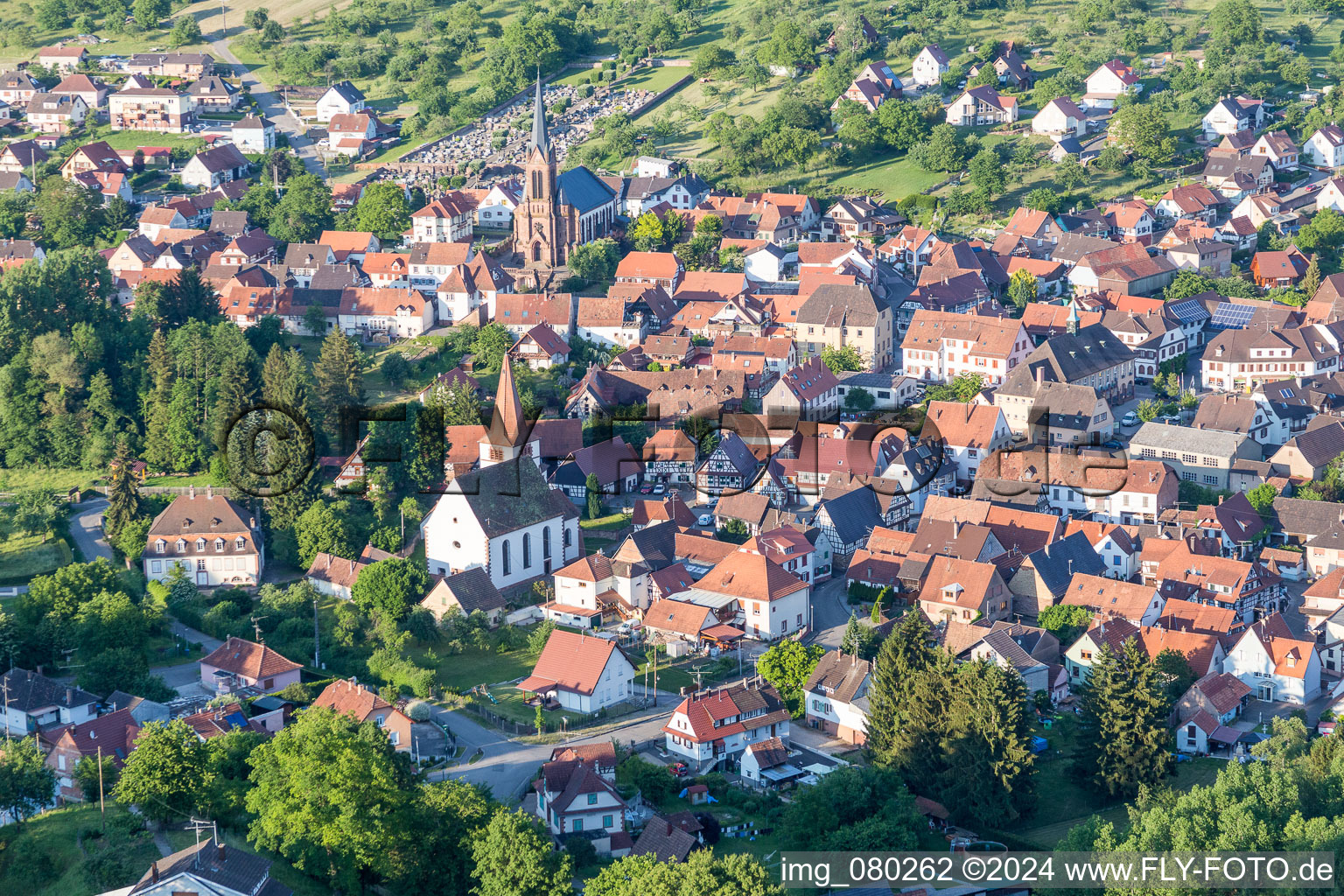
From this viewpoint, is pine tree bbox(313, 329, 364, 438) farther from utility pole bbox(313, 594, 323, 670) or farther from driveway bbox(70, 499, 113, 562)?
utility pole bbox(313, 594, 323, 670)

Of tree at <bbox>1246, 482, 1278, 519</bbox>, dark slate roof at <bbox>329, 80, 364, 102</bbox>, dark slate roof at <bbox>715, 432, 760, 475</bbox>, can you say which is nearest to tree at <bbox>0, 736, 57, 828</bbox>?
dark slate roof at <bbox>715, 432, 760, 475</bbox>

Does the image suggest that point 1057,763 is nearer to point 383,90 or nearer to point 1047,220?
point 1047,220

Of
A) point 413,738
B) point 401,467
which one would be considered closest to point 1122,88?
point 401,467

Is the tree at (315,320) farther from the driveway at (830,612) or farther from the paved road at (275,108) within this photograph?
the driveway at (830,612)

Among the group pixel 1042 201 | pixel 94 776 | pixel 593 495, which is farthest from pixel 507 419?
pixel 1042 201

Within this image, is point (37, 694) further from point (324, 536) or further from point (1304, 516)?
point (1304, 516)

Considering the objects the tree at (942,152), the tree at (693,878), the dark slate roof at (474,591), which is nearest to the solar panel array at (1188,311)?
the tree at (942,152)

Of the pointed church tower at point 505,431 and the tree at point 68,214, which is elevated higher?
the pointed church tower at point 505,431
